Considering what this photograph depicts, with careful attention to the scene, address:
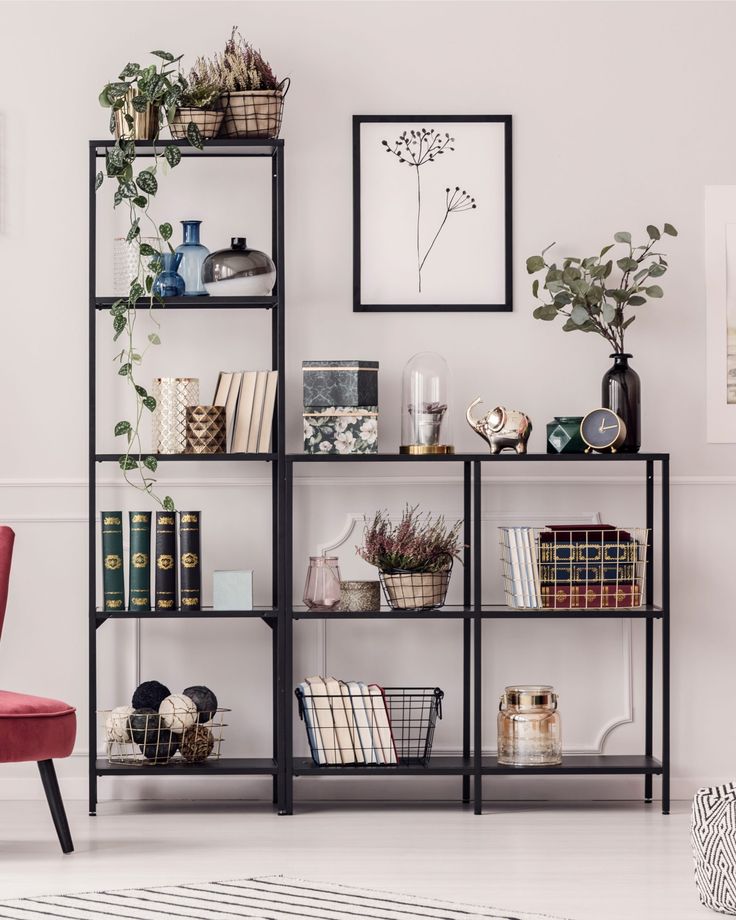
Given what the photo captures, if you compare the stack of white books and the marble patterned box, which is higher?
the marble patterned box

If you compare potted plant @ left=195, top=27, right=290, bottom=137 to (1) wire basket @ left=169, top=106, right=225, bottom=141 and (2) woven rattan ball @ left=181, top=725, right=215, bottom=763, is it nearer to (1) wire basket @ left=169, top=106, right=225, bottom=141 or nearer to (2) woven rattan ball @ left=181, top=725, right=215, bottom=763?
(1) wire basket @ left=169, top=106, right=225, bottom=141

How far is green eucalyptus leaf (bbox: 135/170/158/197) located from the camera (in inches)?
137

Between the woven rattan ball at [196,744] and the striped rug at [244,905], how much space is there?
2.49 ft

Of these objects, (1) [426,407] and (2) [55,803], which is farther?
(1) [426,407]

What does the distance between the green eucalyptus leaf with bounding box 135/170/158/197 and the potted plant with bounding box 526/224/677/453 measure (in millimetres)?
1119

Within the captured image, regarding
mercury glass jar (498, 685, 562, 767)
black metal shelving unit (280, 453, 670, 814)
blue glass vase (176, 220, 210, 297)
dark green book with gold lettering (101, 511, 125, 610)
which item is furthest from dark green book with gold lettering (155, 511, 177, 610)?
mercury glass jar (498, 685, 562, 767)

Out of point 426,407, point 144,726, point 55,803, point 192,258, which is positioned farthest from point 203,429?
point 55,803

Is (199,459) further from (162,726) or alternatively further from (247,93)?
(247,93)

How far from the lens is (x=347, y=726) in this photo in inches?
139

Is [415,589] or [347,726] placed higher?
[415,589]

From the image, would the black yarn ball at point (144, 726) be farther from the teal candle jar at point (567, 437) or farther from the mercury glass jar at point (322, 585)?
the teal candle jar at point (567, 437)

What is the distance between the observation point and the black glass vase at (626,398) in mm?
3576

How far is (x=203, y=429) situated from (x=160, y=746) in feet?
3.01

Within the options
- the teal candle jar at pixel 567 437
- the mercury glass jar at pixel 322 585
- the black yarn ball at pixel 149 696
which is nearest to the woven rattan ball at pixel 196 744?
→ the black yarn ball at pixel 149 696
